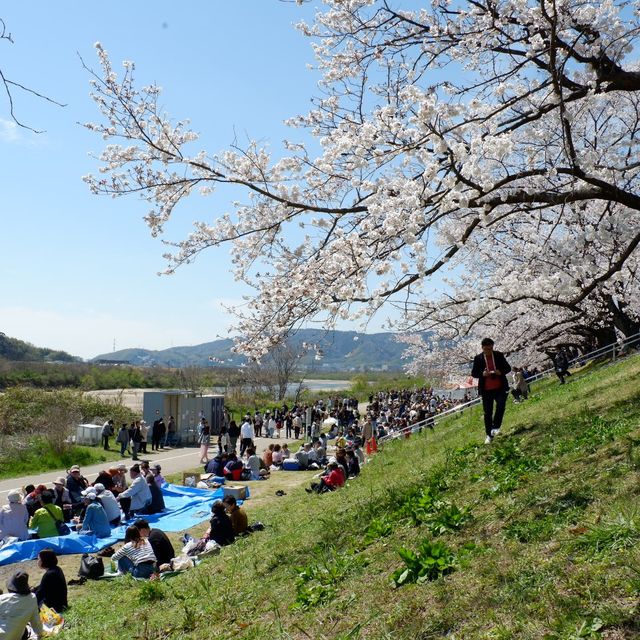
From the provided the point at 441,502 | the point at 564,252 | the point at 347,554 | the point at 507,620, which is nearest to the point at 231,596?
the point at 347,554

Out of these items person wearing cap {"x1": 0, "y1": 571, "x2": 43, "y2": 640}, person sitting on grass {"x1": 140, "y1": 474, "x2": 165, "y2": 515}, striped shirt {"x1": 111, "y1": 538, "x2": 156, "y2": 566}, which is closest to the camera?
person wearing cap {"x1": 0, "y1": 571, "x2": 43, "y2": 640}

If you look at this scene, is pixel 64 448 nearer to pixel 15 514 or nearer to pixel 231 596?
pixel 15 514

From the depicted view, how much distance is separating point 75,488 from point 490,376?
899 cm

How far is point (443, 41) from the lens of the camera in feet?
24.9

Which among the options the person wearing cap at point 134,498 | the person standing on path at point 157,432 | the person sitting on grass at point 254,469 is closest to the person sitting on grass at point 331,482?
the person wearing cap at point 134,498

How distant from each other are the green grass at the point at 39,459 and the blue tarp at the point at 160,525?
6.43m

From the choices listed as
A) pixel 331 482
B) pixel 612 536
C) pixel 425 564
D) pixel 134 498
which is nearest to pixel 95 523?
pixel 134 498

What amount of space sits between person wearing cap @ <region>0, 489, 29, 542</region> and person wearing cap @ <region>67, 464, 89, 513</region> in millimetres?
1876

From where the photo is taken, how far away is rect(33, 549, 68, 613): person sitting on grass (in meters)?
7.55

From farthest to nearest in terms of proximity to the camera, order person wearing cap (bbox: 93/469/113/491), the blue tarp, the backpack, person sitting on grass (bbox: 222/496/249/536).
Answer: person wearing cap (bbox: 93/469/113/491) < the blue tarp < person sitting on grass (bbox: 222/496/249/536) < the backpack

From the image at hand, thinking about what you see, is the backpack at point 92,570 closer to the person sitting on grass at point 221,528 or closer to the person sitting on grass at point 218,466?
the person sitting on grass at point 221,528

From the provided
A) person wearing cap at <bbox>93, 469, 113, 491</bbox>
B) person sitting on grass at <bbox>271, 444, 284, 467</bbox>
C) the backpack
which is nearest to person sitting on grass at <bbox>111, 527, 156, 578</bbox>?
the backpack

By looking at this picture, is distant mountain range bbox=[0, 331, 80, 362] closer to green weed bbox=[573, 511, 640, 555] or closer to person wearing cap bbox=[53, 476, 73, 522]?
person wearing cap bbox=[53, 476, 73, 522]

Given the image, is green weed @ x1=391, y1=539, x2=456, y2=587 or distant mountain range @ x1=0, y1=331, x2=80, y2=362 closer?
green weed @ x1=391, y1=539, x2=456, y2=587
